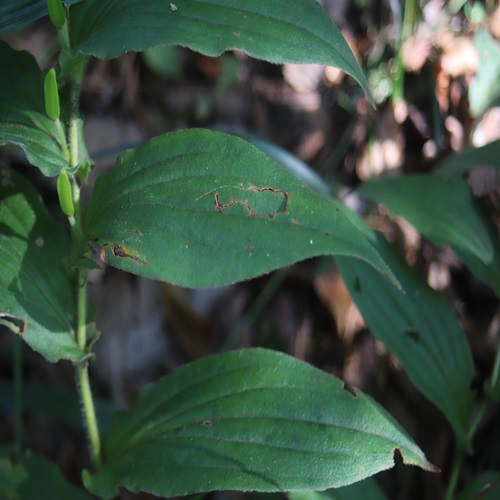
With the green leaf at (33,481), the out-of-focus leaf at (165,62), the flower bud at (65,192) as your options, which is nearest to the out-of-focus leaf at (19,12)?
the flower bud at (65,192)

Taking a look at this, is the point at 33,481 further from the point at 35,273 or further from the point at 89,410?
the point at 35,273

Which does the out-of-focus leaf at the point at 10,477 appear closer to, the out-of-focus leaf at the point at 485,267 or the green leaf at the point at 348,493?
the green leaf at the point at 348,493

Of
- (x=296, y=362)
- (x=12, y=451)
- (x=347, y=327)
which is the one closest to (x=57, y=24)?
(x=296, y=362)

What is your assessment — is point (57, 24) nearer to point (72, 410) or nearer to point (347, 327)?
point (72, 410)

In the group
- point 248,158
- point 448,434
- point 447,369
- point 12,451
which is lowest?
point 448,434

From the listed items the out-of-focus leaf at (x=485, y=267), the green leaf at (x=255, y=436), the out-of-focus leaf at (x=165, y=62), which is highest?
the out-of-focus leaf at (x=485, y=267)

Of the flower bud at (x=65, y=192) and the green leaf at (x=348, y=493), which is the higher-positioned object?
the flower bud at (x=65, y=192)
